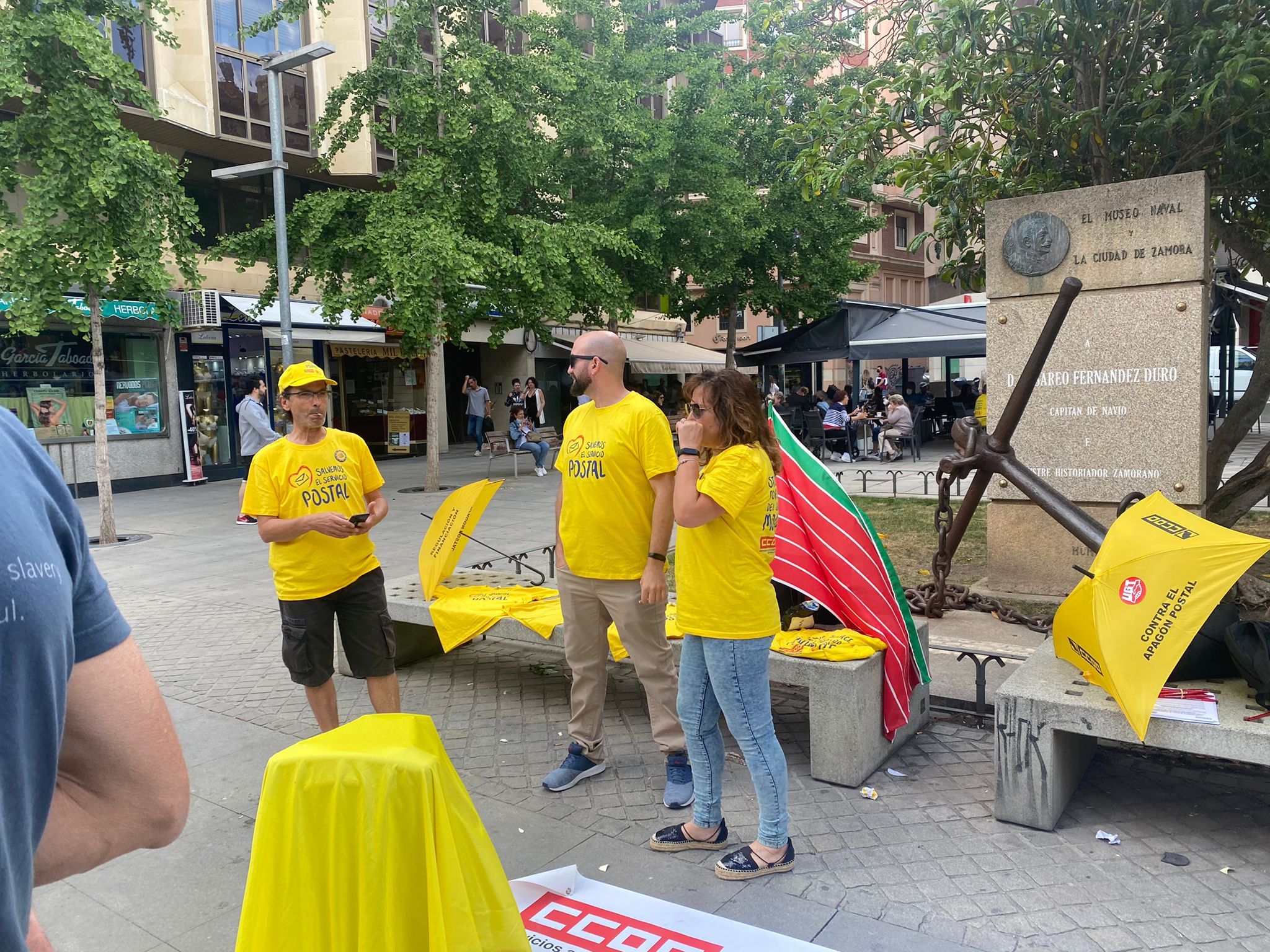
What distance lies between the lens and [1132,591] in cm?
354

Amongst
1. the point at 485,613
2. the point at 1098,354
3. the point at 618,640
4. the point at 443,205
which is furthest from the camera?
the point at 443,205

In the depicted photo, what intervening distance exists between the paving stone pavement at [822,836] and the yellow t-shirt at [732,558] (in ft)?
3.07

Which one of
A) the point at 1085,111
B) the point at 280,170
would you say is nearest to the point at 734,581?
the point at 1085,111

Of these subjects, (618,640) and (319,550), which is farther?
(618,640)

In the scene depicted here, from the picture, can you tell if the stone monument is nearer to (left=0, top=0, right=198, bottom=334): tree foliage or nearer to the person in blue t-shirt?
the person in blue t-shirt

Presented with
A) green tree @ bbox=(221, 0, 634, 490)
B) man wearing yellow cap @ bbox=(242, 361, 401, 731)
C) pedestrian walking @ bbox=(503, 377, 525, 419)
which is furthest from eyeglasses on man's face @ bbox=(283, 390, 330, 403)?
pedestrian walking @ bbox=(503, 377, 525, 419)

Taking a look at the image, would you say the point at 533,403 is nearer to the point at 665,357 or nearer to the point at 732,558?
the point at 665,357

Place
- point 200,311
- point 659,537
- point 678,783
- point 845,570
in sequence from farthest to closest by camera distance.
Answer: point 200,311
point 845,570
point 678,783
point 659,537

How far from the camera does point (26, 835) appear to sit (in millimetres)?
1037

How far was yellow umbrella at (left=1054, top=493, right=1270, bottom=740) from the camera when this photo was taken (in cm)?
338

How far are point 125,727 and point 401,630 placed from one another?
5063 mm

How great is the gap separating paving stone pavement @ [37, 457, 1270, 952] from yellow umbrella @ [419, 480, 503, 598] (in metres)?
0.68

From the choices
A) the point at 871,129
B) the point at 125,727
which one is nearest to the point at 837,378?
the point at 871,129

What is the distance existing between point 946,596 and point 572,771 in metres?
3.50
